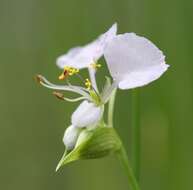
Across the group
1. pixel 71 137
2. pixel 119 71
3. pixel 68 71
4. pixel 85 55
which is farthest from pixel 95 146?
pixel 85 55

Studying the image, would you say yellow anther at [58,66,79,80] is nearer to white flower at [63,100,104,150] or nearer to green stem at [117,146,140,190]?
white flower at [63,100,104,150]

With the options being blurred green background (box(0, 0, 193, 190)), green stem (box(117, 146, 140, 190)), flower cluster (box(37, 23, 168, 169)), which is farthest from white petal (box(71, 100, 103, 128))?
blurred green background (box(0, 0, 193, 190))

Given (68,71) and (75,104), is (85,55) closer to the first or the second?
(68,71)

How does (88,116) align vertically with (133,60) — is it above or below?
below

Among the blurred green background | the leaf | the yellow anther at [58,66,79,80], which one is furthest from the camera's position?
the blurred green background

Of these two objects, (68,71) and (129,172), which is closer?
(129,172)

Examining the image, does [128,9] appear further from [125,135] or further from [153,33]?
[125,135]

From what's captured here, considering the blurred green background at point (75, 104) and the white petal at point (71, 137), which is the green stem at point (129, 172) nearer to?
the white petal at point (71, 137)
